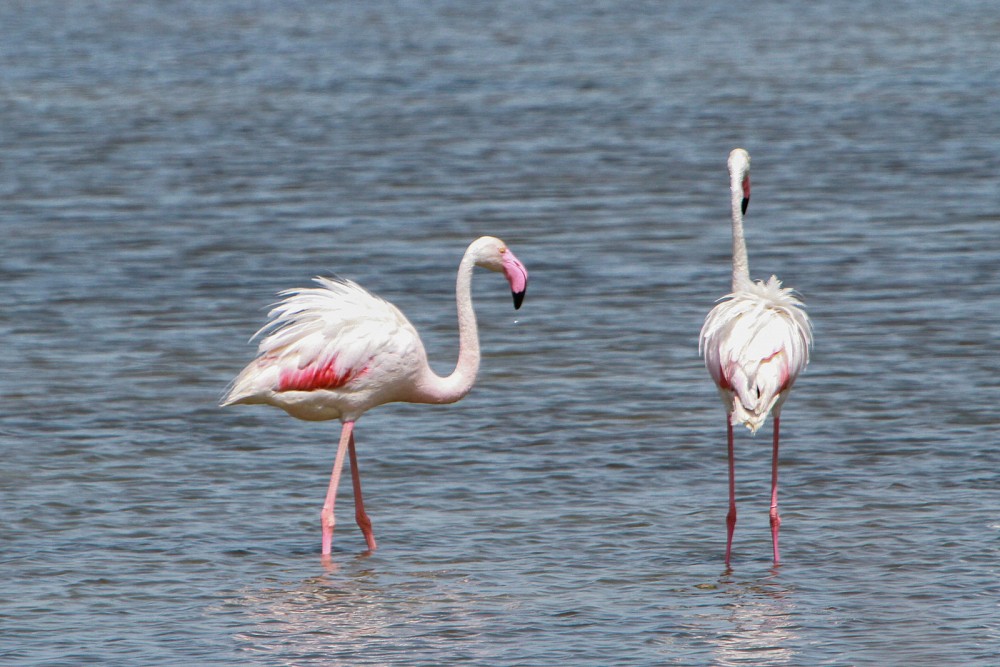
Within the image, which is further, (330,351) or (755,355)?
(330,351)

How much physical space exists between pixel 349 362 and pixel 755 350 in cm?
175

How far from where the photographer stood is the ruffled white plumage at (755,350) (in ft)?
24.3

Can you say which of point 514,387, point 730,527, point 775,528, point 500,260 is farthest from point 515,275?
point 514,387

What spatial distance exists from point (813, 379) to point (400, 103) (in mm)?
14284

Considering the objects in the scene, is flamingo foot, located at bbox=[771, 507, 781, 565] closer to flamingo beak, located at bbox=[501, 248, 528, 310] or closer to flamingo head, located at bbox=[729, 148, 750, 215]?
flamingo beak, located at bbox=[501, 248, 528, 310]

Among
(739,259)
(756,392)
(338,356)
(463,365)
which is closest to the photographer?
(756,392)

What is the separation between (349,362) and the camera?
310 inches

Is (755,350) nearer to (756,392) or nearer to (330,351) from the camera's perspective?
(756,392)

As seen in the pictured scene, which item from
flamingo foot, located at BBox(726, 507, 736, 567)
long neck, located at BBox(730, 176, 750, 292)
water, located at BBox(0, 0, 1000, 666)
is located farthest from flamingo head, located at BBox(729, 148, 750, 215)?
flamingo foot, located at BBox(726, 507, 736, 567)

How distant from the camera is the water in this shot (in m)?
6.89

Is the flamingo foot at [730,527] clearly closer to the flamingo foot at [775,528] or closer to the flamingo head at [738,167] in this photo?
the flamingo foot at [775,528]

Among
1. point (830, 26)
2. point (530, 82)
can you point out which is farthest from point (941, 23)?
point (530, 82)

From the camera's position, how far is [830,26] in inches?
1302

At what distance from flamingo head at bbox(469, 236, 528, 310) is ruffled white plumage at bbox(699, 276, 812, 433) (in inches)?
34.5
